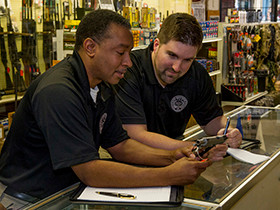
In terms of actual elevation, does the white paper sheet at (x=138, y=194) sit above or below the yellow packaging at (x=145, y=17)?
below

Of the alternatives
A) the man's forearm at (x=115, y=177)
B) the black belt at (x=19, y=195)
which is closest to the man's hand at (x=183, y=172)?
the man's forearm at (x=115, y=177)

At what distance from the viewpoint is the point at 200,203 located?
4.42ft

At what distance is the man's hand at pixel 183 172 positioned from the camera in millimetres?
1465

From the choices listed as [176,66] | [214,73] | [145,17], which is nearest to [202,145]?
[176,66]

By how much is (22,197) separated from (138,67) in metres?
1.15

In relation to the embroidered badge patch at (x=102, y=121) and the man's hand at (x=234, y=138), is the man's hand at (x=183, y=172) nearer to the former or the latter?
the embroidered badge patch at (x=102, y=121)

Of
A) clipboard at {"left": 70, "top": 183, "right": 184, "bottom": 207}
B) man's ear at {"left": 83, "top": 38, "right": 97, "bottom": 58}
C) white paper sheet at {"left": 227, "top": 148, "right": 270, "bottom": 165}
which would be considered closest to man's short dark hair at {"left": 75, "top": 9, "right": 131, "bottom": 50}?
man's ear at {"left": 83, "top": 38, "right": 97, "bottom": 58}

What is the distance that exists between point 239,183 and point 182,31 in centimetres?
92

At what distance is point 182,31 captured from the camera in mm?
2154

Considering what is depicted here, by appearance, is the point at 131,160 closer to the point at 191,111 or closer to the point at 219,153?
the point at 219,153

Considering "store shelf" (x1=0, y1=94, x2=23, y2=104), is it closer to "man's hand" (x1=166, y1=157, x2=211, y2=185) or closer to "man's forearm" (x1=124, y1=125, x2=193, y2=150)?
"man's forearm" (x1=124, y1=125, x2=193, y2=150)

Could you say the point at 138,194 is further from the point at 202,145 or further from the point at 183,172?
the point at 202,145

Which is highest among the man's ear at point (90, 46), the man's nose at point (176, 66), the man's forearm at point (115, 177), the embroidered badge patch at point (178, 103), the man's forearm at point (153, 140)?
the man's ear at point (90, 46)

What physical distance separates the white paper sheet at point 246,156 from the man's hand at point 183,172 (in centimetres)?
45
